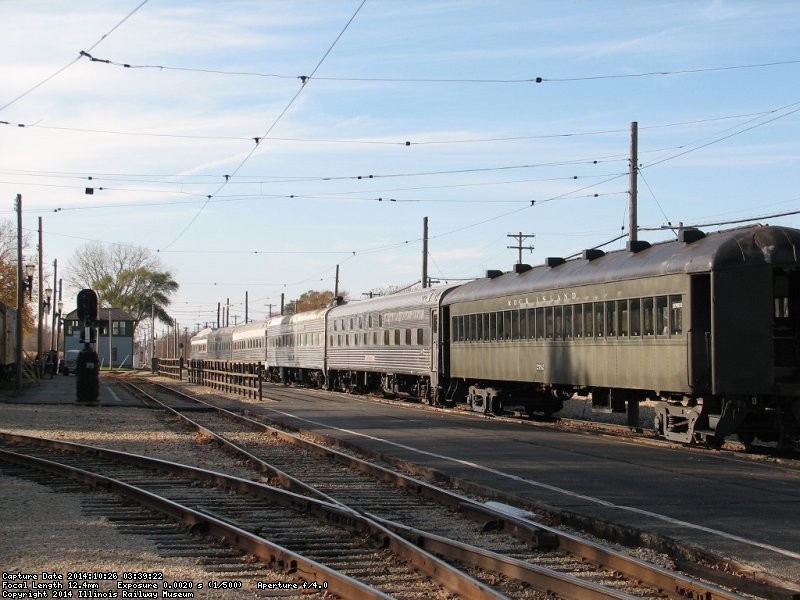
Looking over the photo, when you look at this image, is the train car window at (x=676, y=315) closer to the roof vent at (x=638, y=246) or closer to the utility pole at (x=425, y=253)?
the roof vent at (x=638, y=246)

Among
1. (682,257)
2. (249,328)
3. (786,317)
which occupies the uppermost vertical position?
(682,257)

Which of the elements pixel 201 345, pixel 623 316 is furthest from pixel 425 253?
pixel 201 345

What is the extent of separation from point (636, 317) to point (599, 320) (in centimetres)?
151

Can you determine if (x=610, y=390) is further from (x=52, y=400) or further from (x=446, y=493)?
(x=52, y=400)

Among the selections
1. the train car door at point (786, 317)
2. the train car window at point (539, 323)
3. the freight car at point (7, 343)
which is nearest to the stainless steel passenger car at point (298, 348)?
the freight car at point (7, 343)

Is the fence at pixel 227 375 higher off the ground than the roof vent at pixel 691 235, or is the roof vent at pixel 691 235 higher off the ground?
the roof vent at pixel 691 235

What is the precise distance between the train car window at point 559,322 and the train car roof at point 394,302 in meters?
7.79

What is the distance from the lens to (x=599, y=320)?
1884 centimetres

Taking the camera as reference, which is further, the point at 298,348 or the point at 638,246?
the point at 298,348

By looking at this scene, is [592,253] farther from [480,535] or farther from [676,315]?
[480,535]

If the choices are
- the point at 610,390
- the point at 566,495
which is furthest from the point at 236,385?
the point at 566,495

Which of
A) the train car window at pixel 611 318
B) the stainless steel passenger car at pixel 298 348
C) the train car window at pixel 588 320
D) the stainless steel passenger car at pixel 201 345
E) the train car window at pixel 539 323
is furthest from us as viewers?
the stainless steel passenger car at pixel 201 345

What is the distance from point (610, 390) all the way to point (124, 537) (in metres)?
11.9

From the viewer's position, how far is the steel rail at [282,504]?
23.5 feet
